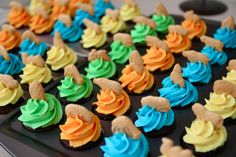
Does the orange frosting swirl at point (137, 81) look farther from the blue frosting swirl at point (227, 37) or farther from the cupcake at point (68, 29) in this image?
the cupcake at point (68, 29)

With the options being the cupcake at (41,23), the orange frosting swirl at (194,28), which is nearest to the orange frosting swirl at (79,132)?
the orange frosting swirl at (194,28)

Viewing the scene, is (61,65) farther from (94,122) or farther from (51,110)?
(94,122)

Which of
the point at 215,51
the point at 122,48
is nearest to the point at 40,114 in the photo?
the point at 122,48

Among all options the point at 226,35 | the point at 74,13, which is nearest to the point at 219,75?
the point at 226,35

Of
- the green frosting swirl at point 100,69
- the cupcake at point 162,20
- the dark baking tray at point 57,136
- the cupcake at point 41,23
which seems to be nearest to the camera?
the dark baking tray at point 57,136

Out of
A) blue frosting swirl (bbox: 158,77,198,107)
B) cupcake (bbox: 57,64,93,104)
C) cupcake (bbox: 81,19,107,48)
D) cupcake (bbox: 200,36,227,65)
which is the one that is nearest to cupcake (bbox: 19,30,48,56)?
cupcake (bbox: 81,19,107,48)
